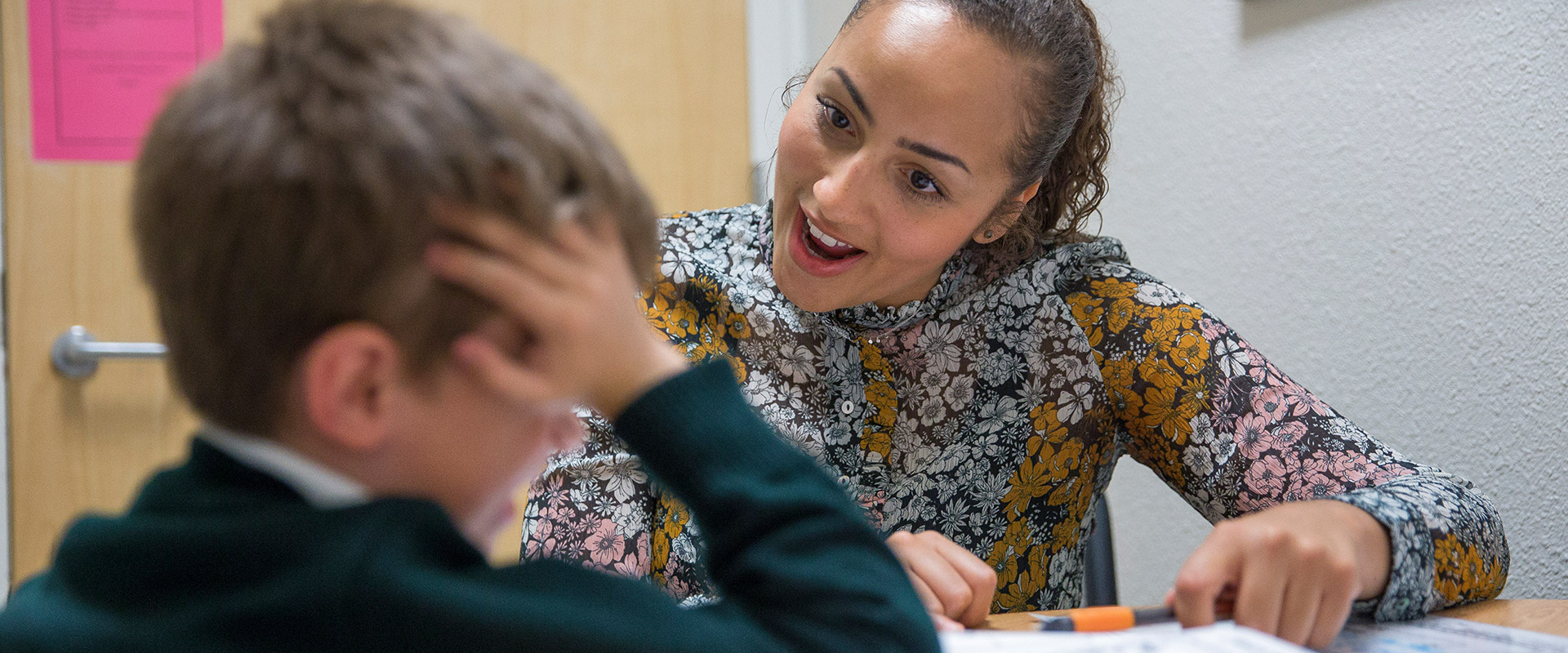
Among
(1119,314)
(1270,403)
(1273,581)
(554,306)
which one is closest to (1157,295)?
(1119,314)

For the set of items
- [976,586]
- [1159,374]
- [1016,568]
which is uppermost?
[1159,374]

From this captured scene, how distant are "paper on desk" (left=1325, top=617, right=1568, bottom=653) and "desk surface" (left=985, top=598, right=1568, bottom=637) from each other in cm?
2

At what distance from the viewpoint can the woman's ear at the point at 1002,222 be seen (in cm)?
110

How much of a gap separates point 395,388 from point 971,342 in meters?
0.78

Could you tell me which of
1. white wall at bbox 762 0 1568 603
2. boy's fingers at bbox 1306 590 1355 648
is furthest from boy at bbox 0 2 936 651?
white wall at bbox 762 0 1568 603

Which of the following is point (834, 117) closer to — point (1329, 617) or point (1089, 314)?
point (1089, 314)

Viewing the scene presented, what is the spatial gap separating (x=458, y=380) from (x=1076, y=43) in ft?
2.66

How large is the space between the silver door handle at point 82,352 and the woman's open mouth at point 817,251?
1150 mm

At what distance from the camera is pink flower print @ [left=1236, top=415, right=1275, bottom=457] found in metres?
0.97

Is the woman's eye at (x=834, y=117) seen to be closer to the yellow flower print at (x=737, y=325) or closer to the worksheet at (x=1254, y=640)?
the yellow flower print at (x=737, y=325)

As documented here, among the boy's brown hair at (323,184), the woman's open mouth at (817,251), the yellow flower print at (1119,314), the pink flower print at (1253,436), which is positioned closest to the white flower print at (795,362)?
the woman's open mouth at (817,251)

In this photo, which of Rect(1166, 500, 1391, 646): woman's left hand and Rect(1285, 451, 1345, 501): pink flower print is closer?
Rect(1166, 500, 1391, 646): woman's left hand

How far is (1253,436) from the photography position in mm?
984

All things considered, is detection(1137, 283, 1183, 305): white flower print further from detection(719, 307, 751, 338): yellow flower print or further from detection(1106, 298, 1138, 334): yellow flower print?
detection(719, 307, 751, 338): yellow flower print
